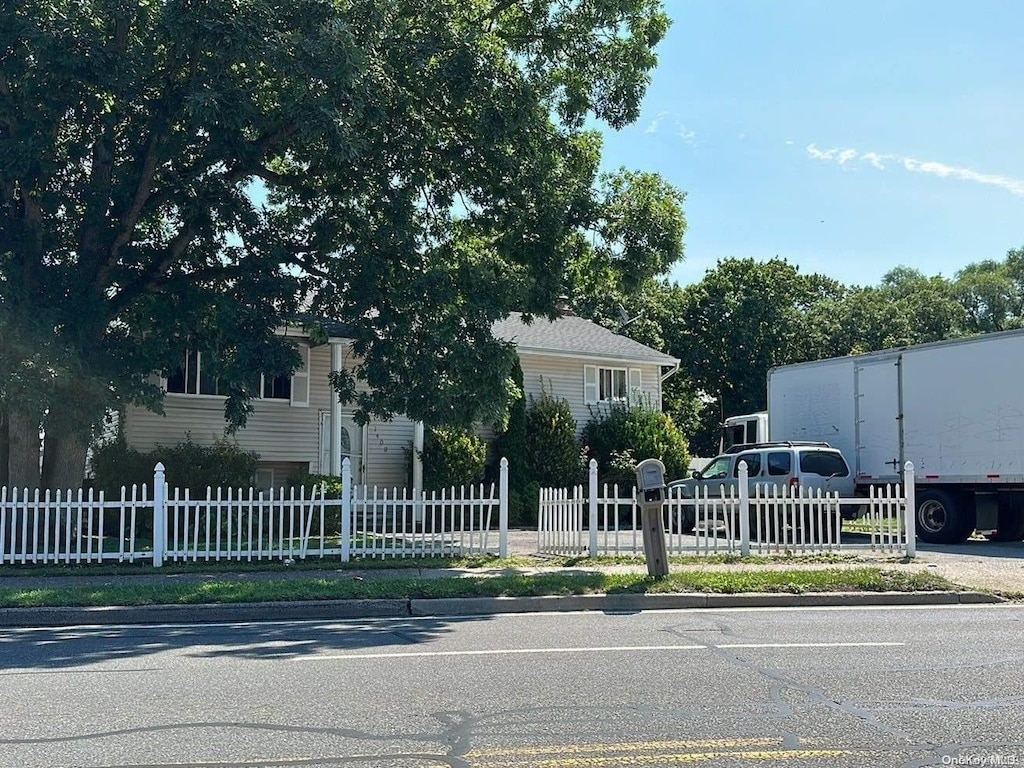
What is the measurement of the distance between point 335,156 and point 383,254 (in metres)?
2.15

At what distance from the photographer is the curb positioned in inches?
438

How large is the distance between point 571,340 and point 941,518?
12.1 meters

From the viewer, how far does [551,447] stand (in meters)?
27.1

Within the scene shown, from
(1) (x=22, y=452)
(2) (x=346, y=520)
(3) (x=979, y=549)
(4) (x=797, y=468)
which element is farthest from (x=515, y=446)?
(1) (x=22, y=452)

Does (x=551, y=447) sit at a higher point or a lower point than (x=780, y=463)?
higher

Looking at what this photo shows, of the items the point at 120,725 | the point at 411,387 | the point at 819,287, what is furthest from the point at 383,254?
the point at 819,287

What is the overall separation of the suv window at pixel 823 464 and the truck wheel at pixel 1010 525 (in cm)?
297

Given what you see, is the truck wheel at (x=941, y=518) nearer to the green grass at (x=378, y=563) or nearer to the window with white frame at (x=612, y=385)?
the green grass at (x=378, y=563)

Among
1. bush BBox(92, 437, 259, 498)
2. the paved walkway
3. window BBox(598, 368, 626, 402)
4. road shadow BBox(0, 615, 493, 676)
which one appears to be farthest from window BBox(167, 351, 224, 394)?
road shadow BBox(0, 615, 493, 676)

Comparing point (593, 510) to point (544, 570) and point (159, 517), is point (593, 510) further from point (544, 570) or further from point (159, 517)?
point (159, 517)

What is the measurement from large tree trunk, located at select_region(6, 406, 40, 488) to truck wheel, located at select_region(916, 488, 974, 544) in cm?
1591

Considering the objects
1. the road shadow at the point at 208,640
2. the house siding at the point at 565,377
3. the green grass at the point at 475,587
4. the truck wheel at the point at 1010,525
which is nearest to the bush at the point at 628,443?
the house siding at the point at 565,377

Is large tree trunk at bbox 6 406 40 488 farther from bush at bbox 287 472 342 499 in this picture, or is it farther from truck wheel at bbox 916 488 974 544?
truck wheel at bbox 916 488 974 544

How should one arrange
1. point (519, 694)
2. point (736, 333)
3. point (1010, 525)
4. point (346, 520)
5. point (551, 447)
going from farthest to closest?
point (736, 333) → point (551, 447) → point (1010, 525) → point (346, 520) → point (519, 694)
